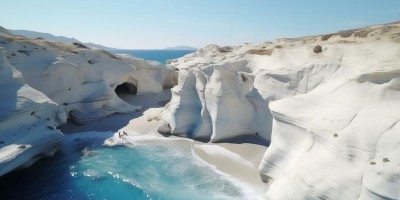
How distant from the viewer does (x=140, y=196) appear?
11656mm

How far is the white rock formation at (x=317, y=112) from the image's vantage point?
827 cm

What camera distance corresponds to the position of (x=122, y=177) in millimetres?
13180

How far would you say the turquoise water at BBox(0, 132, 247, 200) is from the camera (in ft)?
38.6

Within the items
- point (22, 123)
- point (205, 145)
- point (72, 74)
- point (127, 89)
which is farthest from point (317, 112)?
point (127, 89)

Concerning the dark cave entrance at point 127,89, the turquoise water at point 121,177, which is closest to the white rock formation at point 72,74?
the dark cave entrance at point 127,89

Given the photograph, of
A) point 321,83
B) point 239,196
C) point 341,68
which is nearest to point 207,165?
point 239,196

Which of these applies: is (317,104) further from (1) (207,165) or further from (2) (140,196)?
(2) (140,196)

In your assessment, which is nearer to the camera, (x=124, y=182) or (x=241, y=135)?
(x=124, y=182)

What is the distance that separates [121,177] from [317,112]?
26.3ft

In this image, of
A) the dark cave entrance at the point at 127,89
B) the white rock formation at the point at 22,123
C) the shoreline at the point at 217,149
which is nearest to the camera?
the white rock formation at the point at 22,123

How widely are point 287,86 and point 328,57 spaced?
207 cm

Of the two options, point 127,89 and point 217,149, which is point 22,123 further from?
point 127,89

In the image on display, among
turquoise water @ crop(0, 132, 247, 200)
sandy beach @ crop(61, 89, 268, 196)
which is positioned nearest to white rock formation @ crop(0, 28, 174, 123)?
sandy beach @ crop(61, 89, 268, 196)

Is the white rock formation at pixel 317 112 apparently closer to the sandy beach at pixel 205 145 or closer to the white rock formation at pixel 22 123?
the sandy beach at pixel 205 145
